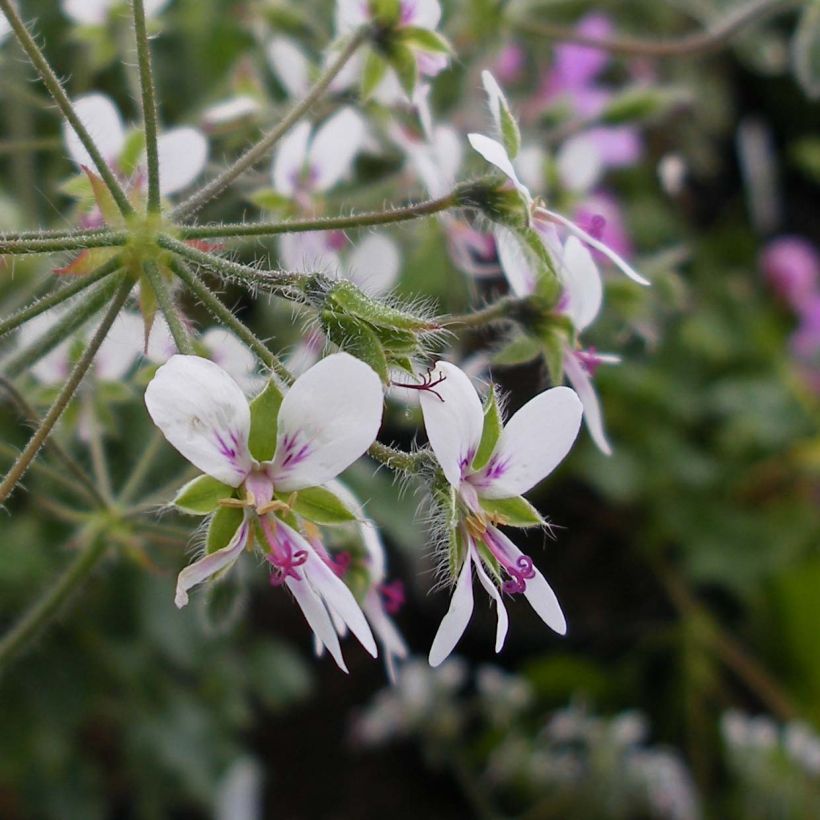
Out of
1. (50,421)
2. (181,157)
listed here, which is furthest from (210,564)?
A: (181,157)

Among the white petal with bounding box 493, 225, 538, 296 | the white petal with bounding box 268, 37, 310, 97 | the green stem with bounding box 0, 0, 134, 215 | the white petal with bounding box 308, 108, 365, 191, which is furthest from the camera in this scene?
the white petal with bounding box 268, 37, 310, 97

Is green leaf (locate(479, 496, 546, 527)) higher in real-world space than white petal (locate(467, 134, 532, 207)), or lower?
lower

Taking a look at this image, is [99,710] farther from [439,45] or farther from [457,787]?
[439,45]

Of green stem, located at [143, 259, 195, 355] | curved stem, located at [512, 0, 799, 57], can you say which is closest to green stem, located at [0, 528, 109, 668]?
green stem, located at [143, 259, 195, 355]

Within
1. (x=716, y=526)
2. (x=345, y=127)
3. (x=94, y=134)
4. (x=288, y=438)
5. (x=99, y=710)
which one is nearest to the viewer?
(x=288, y=438)

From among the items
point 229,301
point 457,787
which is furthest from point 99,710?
point 457,787

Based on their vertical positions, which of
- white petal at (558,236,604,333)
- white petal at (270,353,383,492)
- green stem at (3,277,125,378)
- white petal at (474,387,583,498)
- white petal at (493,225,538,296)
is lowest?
white petal at (474,387,583,498)

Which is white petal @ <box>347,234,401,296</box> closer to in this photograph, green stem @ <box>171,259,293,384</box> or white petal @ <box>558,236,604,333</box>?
white petal @ <box>558,236,604,333</box>
